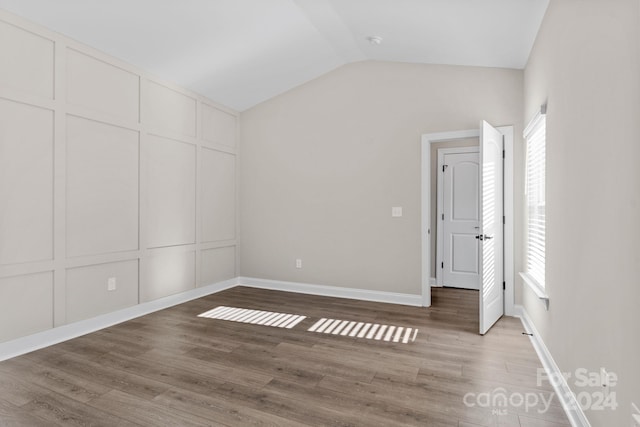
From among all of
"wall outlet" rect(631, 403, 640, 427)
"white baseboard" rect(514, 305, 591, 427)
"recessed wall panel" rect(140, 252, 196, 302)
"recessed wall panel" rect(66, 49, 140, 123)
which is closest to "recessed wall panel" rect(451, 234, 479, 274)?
"white baseboard" rect(514, 305, 591, 427)

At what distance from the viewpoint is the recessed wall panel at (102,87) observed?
337cm

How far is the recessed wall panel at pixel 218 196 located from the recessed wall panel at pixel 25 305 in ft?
6.58

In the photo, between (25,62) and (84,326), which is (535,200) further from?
(25,62)

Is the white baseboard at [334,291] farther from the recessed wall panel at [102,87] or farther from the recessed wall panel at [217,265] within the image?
the recessed wall panel at [102,87]

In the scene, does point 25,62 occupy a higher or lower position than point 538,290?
higher

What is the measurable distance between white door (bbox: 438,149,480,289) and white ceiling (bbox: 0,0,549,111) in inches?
73.7

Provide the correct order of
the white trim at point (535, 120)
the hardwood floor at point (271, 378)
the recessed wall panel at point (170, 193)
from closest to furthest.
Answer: the hardwood floor at point (271, 378), the white trim at point (535, 120), the recessed wall panel at point (170, 193)

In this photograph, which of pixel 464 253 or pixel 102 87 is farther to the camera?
pixel 464 253

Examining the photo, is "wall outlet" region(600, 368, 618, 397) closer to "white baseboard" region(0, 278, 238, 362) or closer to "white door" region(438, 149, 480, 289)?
"white baseboard" region(0, 278, 238, 362)

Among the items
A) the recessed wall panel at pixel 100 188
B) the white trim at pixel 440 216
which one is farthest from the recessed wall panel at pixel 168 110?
the white trim at pixel 440 216

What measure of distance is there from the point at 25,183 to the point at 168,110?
1.80m

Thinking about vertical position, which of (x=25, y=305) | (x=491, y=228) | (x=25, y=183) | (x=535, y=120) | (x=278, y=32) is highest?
(x=278, y=32)

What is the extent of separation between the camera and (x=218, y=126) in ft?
17.2

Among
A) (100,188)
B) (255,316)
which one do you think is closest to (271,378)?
(255,316)
